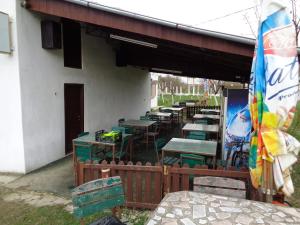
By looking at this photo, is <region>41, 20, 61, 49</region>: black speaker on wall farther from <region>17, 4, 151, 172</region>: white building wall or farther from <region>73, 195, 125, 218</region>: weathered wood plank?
<region>73, 195, 125, 218</region>: weathered wood plank

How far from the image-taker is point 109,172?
13.1ft

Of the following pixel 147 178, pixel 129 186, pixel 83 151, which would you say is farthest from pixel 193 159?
pixel 83 151

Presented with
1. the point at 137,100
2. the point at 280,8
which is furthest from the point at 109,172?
the point at 137,100

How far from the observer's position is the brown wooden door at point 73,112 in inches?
284

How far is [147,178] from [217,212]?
1.54m

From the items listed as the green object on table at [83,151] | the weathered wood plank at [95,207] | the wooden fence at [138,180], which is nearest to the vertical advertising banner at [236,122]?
the wooden fence at [138,180]

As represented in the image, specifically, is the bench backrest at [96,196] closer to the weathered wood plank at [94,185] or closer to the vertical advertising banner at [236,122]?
the weathered wood plank at [94,185]

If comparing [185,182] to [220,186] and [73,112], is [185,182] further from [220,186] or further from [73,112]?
[73,112]

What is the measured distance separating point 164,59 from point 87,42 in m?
3.33

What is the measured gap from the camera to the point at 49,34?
595 cm

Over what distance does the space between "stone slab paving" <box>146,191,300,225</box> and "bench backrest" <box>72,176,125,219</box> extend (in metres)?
0.59

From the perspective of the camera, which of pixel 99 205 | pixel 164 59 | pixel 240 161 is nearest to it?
pixel 99 205

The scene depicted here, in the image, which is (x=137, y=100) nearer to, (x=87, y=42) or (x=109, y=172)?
(x=87, y=42)

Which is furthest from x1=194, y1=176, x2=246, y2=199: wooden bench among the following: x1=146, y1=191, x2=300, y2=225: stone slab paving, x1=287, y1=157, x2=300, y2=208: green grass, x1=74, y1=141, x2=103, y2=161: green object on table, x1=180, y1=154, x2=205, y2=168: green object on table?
x1=74, y1=141, x2=103, y2=161: green object on table
